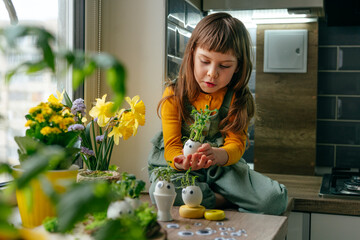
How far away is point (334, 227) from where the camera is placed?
150 centimetres

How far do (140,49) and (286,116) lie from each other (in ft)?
2.82

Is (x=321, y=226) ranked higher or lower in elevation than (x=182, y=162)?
lower

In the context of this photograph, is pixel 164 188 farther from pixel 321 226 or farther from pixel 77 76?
pixel 77 76

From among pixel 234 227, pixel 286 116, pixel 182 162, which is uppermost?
pixel 286 116

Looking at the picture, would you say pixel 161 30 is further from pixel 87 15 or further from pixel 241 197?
pixel 241 197

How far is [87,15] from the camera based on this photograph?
1.63m

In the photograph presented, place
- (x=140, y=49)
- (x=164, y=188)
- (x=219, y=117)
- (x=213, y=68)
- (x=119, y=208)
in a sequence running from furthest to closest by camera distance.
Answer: (x=140, y=49)
(x=219, y=117)
(x=213, y=68)
(x=164, y=188)
(x=119, y=208)

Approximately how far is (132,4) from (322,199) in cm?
98

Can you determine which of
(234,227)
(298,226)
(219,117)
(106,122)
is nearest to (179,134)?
(219,117)

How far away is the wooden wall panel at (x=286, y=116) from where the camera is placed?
85.0 inches

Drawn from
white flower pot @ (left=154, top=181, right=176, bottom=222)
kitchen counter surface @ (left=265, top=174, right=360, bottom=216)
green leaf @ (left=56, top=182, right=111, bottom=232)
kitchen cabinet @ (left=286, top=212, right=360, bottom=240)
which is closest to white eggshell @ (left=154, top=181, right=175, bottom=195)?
white flower pot @ (left=154, top=181, right=176, bottom=222)

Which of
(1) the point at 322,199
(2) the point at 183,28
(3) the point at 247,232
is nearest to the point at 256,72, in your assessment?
(2) the point at 183,28

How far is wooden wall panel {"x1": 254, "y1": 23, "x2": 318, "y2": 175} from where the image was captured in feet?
7.08

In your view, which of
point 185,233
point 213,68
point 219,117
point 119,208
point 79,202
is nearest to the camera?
point 79,202
